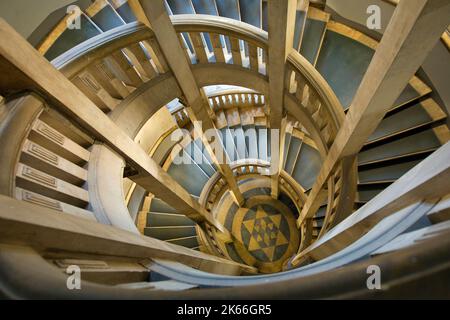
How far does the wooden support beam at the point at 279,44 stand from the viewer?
99.0 inches

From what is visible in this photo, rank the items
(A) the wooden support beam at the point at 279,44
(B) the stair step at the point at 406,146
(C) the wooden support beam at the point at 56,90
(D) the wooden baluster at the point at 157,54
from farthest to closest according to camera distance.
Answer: (B) the stair step at the point at 406,146, (D) the wooden baluster at the point at 157,54, (A) the wooden support beam at the point at 279,44, (C) the wooden support beam at the point at 56,90

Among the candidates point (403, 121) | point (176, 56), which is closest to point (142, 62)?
point (176, 56)

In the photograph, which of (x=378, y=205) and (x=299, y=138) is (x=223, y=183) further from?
(x=378, y=205)

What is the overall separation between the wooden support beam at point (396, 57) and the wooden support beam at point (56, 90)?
7.50 feet

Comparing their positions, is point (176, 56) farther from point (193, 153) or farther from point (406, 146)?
point (193, 153)

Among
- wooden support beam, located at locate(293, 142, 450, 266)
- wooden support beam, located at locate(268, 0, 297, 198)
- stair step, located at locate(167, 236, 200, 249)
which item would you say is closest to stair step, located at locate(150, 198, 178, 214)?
stair step, located at locate(167, 236, 200, 249)

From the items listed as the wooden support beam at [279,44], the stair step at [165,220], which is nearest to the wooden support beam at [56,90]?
the wooden support beam at [279,44]

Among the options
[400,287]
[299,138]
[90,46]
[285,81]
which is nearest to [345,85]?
[285,81]

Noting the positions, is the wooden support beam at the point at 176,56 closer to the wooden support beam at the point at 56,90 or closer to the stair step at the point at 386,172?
the wooden support beam at the point at 56,90

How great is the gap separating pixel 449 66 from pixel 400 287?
3.37 metres

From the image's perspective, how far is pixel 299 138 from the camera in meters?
6.43

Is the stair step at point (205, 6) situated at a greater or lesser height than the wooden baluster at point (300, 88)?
greater

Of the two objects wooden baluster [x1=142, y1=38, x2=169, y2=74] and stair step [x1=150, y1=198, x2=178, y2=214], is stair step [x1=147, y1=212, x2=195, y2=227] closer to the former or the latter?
stair step [x1=150, y1=198, x2=178, y2=214]

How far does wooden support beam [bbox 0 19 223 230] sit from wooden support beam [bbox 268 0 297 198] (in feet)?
6.20
